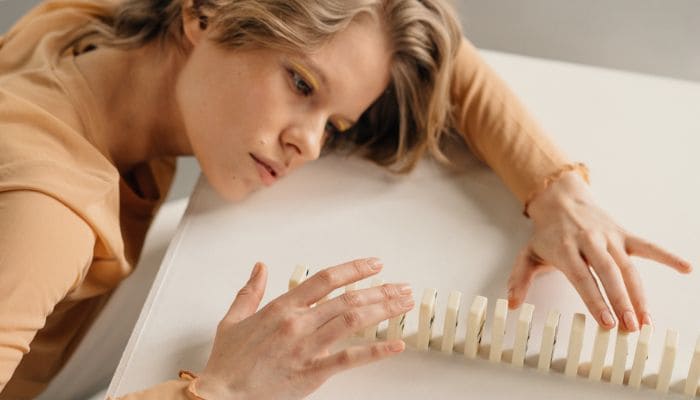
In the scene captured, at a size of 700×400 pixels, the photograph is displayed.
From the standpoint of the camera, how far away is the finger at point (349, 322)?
3.01ft

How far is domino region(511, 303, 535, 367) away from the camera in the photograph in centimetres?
95

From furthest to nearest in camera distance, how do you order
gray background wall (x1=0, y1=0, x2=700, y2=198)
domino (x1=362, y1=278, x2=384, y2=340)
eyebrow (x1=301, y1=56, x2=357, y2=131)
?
gray background wall (x1=0, y1=0, x2=700, y2=198), eyebrow (x1=301, y1=56, x2=357, y2=131), domino (x1=362, y1=278, x2=384, y2=340)

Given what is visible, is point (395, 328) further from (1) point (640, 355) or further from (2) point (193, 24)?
(2) point (193, 24)

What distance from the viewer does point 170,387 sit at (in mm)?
894

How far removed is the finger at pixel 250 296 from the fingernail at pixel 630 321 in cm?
37

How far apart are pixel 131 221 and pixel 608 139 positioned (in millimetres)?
660

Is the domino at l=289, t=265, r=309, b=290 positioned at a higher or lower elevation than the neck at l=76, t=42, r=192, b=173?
lower

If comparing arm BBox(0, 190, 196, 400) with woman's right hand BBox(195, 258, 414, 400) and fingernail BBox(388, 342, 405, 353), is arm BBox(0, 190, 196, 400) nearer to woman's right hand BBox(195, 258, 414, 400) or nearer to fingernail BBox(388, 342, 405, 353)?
woman's right hand BBox(195, 258, 414, 400)

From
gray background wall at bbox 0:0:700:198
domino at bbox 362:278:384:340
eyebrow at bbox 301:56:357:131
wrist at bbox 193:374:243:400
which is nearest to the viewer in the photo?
wrist at bbox 193:374:243:400

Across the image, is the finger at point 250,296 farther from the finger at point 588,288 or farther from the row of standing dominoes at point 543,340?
the finger at point 588,288

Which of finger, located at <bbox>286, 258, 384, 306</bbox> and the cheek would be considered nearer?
finger, located at <bbox>286, 258, 384, 306</bbox>

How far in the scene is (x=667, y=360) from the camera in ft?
3.04

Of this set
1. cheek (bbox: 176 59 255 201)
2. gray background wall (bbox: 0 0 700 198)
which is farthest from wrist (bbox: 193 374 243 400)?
gray background wall (bbox: 0 0 700 198)

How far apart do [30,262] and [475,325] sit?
44cm
